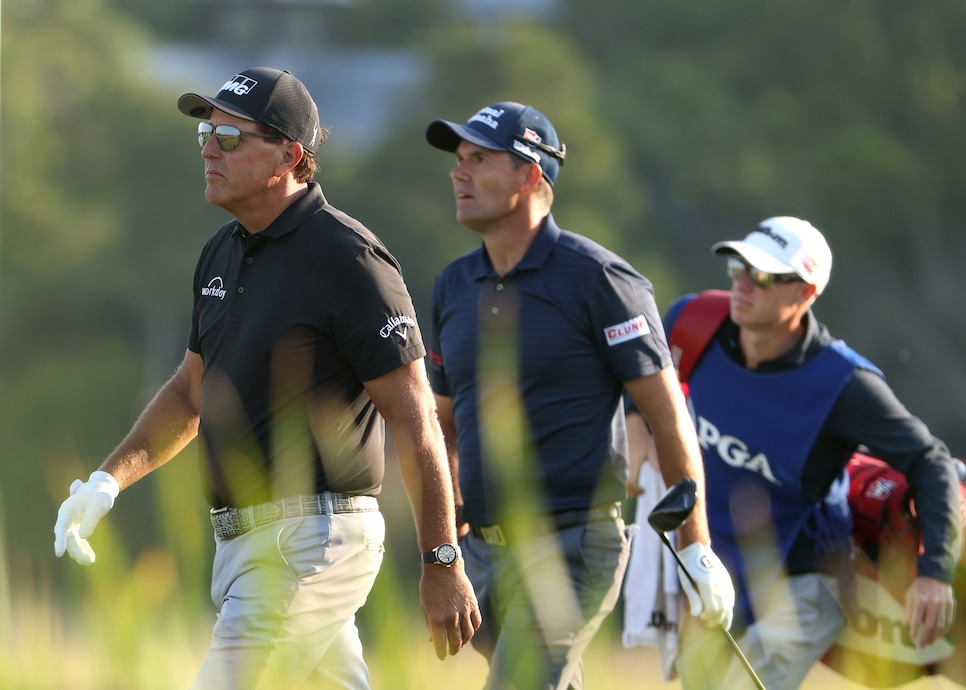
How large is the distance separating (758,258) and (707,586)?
1.64 meters

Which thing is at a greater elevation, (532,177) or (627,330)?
(532,177)

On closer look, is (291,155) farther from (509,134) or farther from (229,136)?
(509,134)

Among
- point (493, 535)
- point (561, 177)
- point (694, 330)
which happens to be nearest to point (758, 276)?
point (694, 330)

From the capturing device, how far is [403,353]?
13.1ft

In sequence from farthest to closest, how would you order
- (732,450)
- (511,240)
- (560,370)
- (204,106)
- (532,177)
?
1. (732,450)
2. (532,177)
3. (511,240)
4. (560,370)
5. (204,106)

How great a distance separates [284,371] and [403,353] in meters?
0.30

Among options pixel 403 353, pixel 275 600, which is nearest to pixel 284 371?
pixel 403 353

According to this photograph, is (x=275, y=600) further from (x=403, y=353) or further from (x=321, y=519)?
(x=403, y=353)

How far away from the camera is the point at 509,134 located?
524 centimetres

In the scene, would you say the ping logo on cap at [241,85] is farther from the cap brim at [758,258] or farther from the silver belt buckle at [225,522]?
the cap brim at [758,258]

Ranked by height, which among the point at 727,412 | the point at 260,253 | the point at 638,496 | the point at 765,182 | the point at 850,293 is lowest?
the point at 850,293

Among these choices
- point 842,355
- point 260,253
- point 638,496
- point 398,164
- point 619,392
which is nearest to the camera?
point 260,253

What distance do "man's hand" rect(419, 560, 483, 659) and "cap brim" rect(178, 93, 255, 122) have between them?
1268 mm

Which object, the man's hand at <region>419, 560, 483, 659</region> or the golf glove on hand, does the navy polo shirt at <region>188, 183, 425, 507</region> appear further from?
the golf glove on hand
